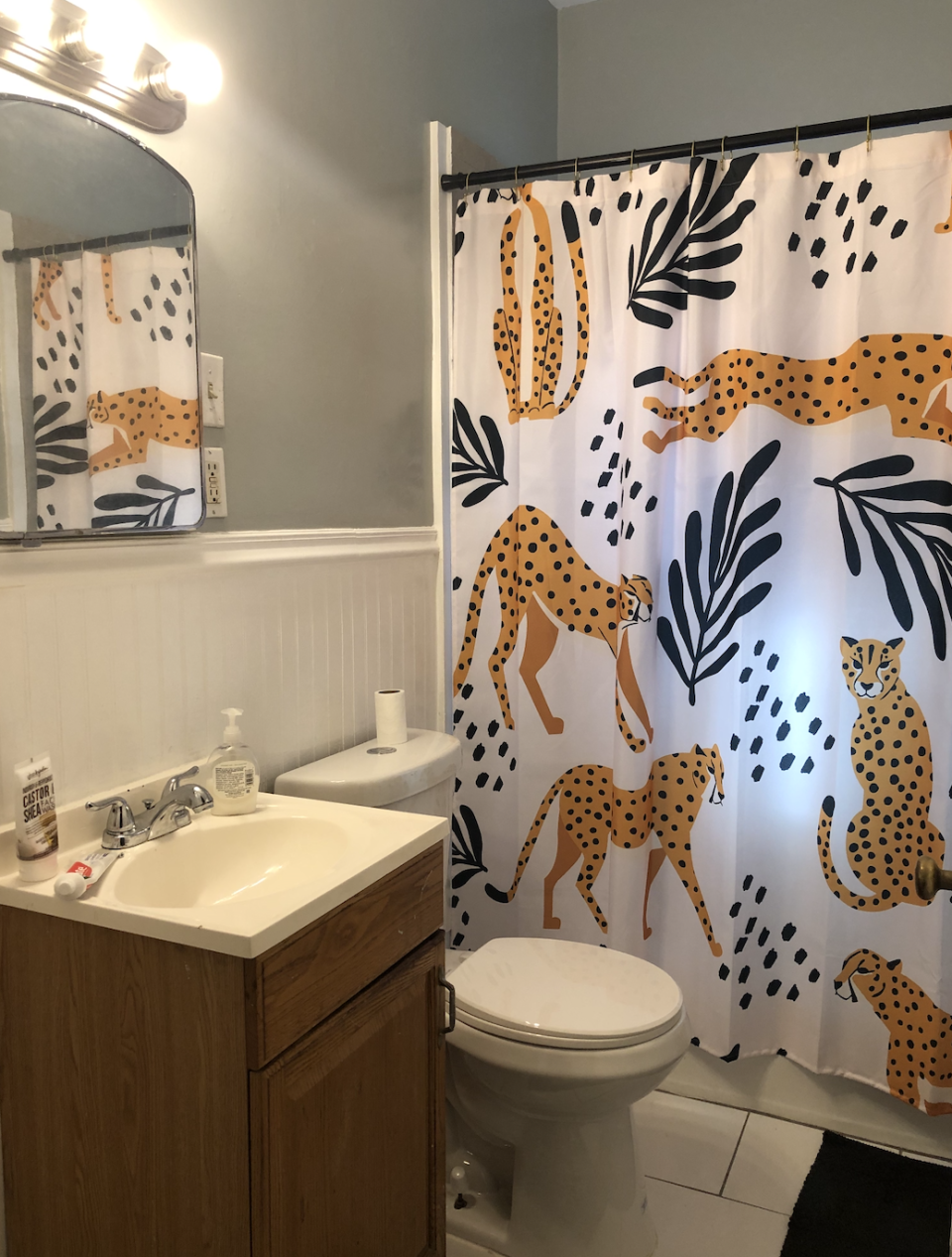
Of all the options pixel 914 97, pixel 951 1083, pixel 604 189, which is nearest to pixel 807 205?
pixel 604 189

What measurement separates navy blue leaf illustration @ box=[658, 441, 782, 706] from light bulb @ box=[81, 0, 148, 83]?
129 centimetres

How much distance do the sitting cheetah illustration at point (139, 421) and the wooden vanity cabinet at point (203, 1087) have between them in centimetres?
64

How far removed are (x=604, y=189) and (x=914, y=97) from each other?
89 cm

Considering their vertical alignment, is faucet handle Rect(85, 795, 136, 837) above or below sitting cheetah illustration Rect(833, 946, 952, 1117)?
above

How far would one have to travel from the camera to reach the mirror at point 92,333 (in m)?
1.25

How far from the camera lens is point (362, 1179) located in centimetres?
132

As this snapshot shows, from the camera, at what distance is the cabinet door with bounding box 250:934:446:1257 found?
114 cm

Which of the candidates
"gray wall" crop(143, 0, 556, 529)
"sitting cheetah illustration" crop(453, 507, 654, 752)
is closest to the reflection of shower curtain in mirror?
"gray wall" crop(143, 0, 556, 529)

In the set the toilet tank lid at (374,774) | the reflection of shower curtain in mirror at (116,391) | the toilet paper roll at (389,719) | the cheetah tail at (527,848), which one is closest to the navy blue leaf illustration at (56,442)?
the reflection of shower curtain in mirror at (116,391)

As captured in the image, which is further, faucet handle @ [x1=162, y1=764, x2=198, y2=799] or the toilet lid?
the toilet lid

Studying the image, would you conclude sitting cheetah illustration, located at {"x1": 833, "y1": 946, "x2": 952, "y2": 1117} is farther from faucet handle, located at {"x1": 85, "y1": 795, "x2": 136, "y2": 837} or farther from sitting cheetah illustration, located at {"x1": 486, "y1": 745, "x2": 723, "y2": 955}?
faucet handle, located at {"x1": 85, "y1": 795, "x2": 136, "y2": 837}

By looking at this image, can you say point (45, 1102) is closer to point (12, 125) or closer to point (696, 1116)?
point (12, 125)

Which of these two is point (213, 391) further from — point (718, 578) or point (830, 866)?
point (830, 866)

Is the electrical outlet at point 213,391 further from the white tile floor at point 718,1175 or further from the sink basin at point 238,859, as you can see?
the white tile floor at point 718,1175
